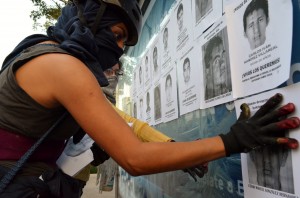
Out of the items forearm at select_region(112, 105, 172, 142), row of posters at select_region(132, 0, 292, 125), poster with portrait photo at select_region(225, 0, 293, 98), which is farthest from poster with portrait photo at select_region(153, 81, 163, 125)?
poster with portrait photo at select_region(225, 0, 293, 98)

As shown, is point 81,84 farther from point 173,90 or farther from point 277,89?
point 173,90

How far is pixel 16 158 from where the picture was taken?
1188 millimetres

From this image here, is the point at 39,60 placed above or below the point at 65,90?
above

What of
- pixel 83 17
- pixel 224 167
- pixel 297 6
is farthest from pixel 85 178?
pixel 297 6

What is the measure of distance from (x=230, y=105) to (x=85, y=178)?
823mm

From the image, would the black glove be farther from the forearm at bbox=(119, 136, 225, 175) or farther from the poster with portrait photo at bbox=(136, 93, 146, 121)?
the poster with portrait photo at bbox=(136, 93, 146, 121)

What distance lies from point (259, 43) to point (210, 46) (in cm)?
37

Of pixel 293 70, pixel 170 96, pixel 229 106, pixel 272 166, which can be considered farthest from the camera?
pixel 170 96

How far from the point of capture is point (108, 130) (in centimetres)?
101

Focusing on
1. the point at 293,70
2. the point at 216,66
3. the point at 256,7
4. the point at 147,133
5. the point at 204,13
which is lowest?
the point at 147,133

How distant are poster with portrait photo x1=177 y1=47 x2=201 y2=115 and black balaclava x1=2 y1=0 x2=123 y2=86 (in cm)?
41

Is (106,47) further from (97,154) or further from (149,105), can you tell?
(149,105)

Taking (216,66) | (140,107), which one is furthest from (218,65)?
(140,107)

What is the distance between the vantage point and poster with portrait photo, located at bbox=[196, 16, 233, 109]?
4.04 feet
